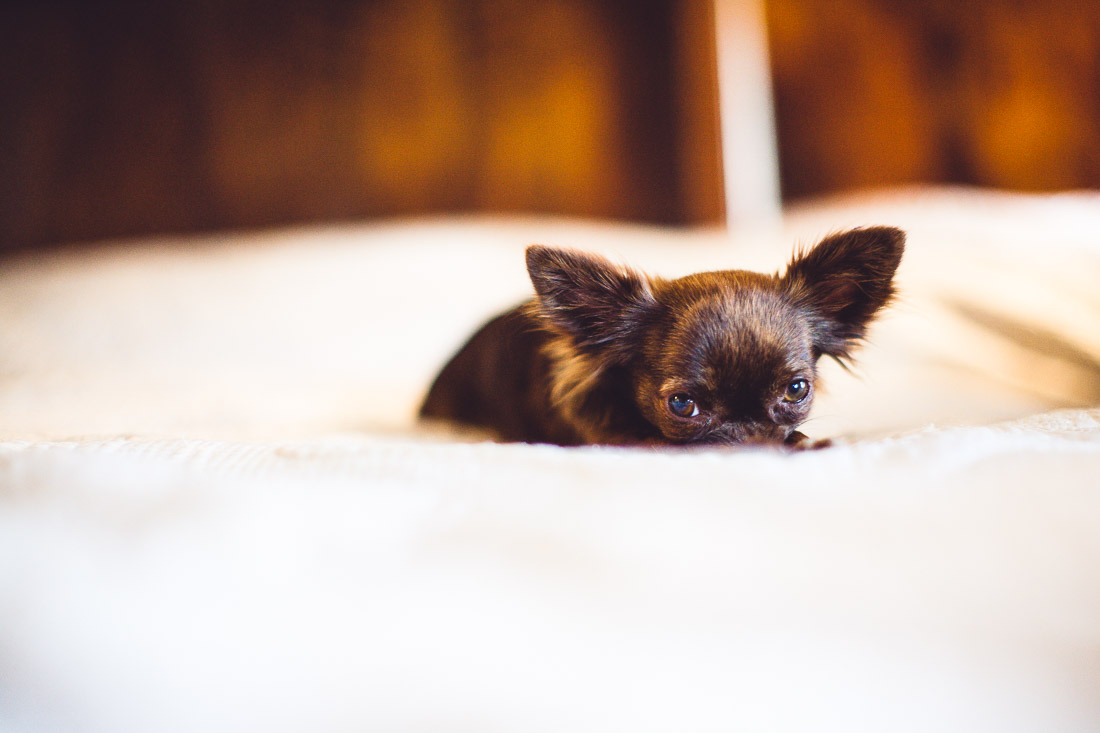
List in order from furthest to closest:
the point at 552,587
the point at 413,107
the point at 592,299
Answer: the point at 413,107, the point at 592,299, the point at 552,587

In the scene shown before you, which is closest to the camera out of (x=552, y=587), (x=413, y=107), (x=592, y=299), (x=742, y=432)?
(x=552, y=587)

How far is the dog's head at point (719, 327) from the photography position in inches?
37.1

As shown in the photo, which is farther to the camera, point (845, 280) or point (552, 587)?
point (845, 280)

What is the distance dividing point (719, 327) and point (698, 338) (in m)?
0.03

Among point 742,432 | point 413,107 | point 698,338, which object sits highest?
point 413,107

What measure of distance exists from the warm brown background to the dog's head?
1.89 meters

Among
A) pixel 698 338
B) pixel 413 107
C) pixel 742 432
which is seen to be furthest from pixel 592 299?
pixel 413 107

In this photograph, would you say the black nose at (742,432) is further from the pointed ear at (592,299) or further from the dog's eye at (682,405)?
the pointed ear at (592,299)

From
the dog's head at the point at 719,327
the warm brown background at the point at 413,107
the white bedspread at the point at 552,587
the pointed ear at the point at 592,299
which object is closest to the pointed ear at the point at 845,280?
the dog's head at the point at 719,327

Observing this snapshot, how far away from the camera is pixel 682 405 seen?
3.13 ft

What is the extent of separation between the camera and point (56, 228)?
290 cm

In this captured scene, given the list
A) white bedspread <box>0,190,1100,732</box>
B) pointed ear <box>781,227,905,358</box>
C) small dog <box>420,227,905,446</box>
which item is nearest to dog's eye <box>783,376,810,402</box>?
small dog <box>420,227,905,446</box>

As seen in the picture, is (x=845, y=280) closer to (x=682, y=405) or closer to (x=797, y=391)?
(x=797, y=391)

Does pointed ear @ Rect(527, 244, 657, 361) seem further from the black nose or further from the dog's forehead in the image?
the black nose
